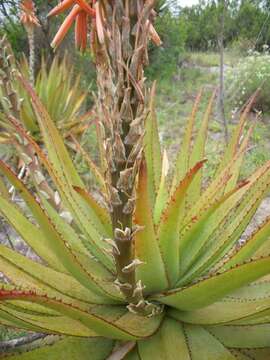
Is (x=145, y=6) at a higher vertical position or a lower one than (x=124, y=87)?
higher

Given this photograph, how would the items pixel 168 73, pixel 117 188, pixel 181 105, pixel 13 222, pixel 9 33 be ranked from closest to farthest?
1. pixel 117 188
2. pixel 13 222
3. pixel 9 33
4. pixel 181 105
5. pixel 168 73

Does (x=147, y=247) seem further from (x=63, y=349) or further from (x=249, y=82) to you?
(x=249, y=82)

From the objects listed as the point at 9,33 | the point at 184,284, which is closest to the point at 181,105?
the point at 9,33

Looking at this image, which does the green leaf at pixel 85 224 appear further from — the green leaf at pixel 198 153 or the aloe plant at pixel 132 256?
the green leaf at pixel 198 153

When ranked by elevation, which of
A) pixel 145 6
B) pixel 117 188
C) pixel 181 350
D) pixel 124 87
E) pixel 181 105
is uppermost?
pixel 145 6

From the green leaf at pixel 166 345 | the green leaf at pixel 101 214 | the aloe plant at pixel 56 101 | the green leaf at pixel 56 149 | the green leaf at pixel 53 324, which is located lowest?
the aloe plant at pixel 56 101

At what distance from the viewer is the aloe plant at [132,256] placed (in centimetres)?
71

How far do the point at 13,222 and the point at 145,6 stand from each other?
2.42 ft

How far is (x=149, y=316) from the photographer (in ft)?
3.54

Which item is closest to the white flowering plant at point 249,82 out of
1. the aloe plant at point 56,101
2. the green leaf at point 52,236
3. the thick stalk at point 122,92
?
the aloe plant at point 56,101

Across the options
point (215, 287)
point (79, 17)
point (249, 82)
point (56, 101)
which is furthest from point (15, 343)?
point (249, 82)

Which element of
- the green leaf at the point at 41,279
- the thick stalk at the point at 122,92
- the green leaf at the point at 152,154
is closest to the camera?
the thick stalk at the point at 122,92

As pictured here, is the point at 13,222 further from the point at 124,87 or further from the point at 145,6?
the point at 145,6

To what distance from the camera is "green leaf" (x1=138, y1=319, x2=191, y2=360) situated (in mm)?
1001
